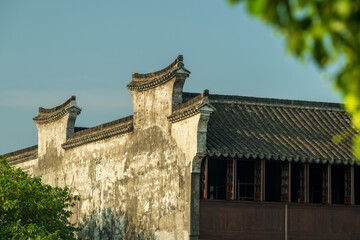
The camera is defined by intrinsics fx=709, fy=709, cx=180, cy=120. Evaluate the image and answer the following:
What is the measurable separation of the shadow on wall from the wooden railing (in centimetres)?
265

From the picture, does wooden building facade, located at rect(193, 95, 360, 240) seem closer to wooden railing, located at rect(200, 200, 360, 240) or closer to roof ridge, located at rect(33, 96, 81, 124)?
wooden railing, located at rect(200, 200, 360, 240)

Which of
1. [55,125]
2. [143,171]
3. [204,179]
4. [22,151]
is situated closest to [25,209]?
[143,171]

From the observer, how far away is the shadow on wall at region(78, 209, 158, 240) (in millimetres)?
20578

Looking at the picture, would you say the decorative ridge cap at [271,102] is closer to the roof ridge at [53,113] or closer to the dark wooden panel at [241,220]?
the dark wooden panel at [241,220]

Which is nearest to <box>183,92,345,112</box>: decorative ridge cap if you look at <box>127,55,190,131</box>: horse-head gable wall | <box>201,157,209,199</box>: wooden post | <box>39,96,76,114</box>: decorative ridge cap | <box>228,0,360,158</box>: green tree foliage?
<box>127,55,190,131</box>: horse-head gable wall

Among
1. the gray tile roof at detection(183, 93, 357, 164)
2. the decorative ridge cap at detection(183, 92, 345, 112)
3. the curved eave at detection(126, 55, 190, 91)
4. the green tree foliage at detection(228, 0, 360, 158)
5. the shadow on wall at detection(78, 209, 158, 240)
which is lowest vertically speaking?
the shadow on wall at detection(78, 209, 158, 240)

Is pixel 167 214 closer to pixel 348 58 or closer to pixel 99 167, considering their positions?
pixel 99 167

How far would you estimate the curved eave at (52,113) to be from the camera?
26.4m

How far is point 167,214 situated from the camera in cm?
1862

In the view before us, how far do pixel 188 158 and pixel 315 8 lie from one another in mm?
13796

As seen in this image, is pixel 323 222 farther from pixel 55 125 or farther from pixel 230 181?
pixel 55 125

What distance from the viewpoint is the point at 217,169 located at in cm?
2019

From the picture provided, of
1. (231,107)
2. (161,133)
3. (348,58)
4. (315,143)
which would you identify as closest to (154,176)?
(161,133)

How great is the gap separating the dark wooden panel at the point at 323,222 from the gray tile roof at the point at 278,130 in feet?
4.22
